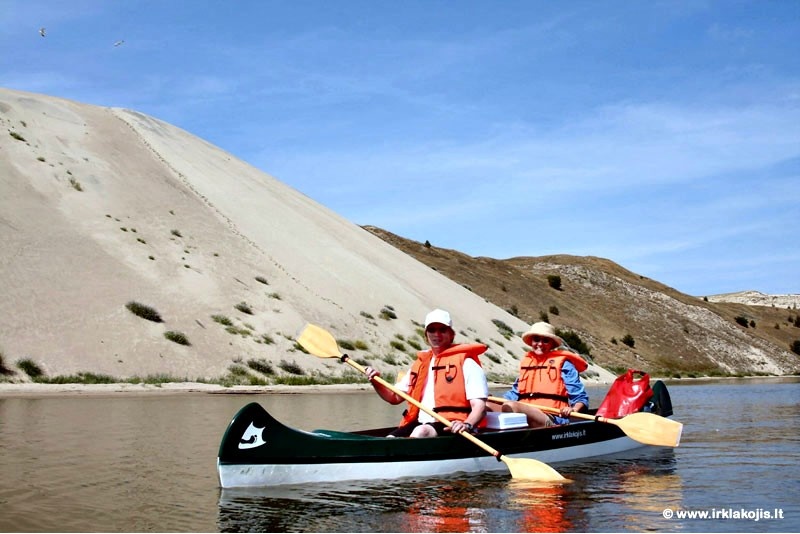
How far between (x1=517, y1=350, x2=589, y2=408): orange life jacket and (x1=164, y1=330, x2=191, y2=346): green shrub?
64.0 feet

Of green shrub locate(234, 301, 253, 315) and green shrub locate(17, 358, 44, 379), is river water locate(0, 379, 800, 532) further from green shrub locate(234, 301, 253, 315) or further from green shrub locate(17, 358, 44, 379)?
green shrub locate(234, 301, 253, 315)

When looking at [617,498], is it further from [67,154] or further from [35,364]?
[67,154]

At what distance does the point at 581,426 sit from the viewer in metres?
13.3

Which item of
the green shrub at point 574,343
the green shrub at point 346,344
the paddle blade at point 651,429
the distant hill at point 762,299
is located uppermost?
the distant hill at point 762,299

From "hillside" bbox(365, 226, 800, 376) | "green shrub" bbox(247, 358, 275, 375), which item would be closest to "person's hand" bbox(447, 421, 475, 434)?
"green shrub" bbox(247, 358, 275, 375)

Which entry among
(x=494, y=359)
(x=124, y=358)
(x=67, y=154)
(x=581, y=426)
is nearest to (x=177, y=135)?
(x=67, y=154)

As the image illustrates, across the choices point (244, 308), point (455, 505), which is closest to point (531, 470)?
point (455, 505)

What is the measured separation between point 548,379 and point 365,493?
4750 millimetres

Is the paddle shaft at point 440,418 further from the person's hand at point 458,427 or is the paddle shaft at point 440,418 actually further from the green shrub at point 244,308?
the green shrub at point 244,308

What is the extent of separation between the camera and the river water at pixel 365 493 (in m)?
8.38

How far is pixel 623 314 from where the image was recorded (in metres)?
80.7

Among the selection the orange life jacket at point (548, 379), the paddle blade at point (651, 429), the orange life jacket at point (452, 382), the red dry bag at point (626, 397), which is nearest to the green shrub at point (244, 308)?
the red dry bag at point (626, 397)

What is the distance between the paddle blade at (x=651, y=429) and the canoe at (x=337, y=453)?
1938mm

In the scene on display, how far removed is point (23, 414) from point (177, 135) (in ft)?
142
